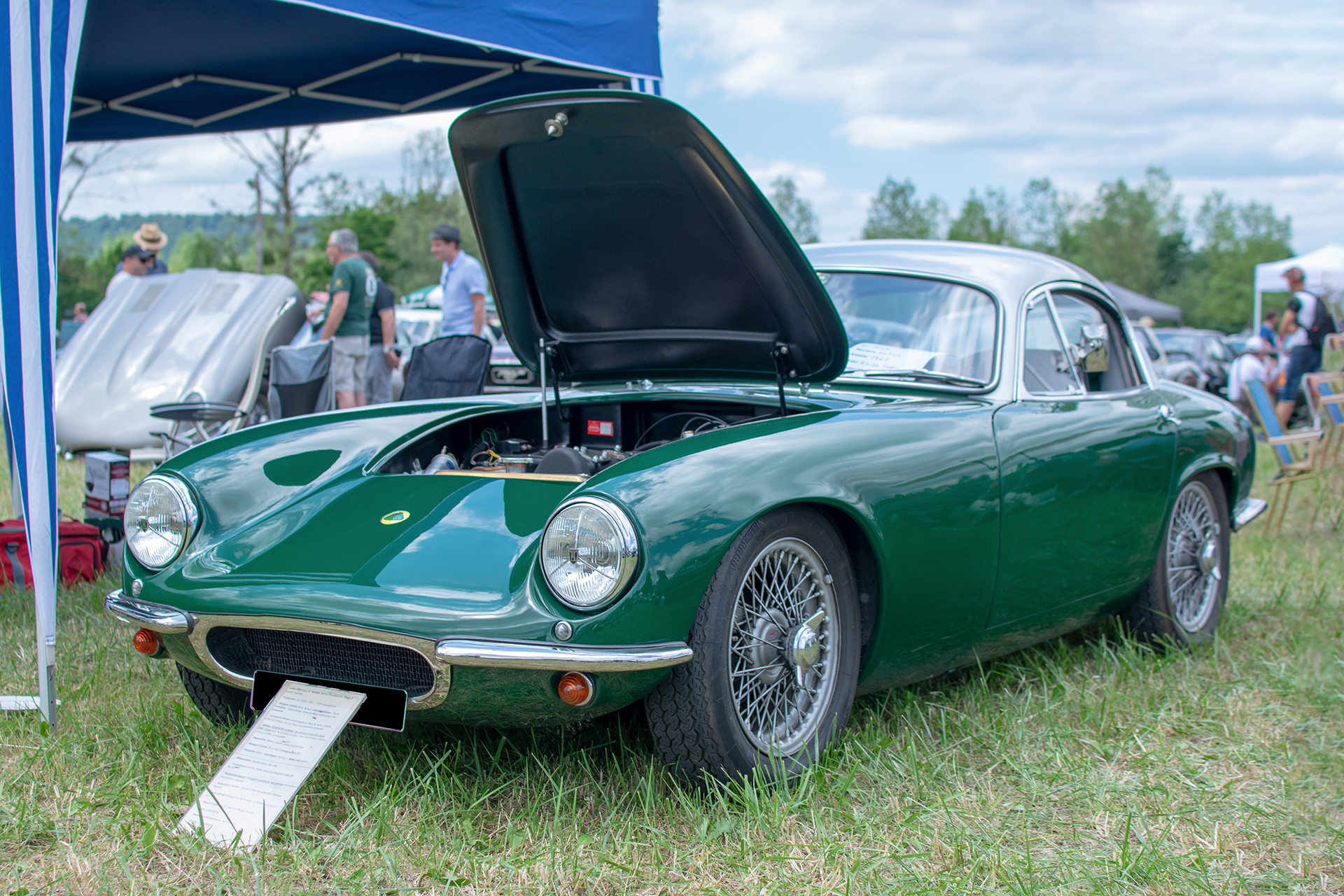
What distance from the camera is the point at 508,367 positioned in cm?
569

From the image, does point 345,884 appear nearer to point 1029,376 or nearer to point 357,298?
point 1029,376

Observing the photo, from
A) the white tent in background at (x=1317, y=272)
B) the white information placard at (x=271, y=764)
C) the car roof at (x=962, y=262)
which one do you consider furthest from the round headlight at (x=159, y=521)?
the white tent in background at (x=1317, y=272)

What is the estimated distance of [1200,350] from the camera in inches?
820

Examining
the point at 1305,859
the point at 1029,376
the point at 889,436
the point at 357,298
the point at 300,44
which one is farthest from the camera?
the point at 357,298

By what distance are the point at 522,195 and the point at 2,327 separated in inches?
51.5

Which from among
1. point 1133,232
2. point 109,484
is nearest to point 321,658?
point 109,484

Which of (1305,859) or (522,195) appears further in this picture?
(522,195)

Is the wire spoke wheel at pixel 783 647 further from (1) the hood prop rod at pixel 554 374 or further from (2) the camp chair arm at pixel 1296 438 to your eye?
(2) the camp chair arm at pixel 1296 438

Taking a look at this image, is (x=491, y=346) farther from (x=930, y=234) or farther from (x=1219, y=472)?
(x=930, y=234)

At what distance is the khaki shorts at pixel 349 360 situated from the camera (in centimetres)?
754

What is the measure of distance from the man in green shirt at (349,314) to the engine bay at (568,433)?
4212 millimetres

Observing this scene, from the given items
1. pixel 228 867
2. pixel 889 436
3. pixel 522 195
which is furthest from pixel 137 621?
pixel 889 436

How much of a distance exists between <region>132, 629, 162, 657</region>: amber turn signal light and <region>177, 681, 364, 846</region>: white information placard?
0.40 m

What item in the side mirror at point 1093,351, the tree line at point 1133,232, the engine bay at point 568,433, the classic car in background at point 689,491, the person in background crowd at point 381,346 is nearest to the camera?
the classic car in background at point 689,491
